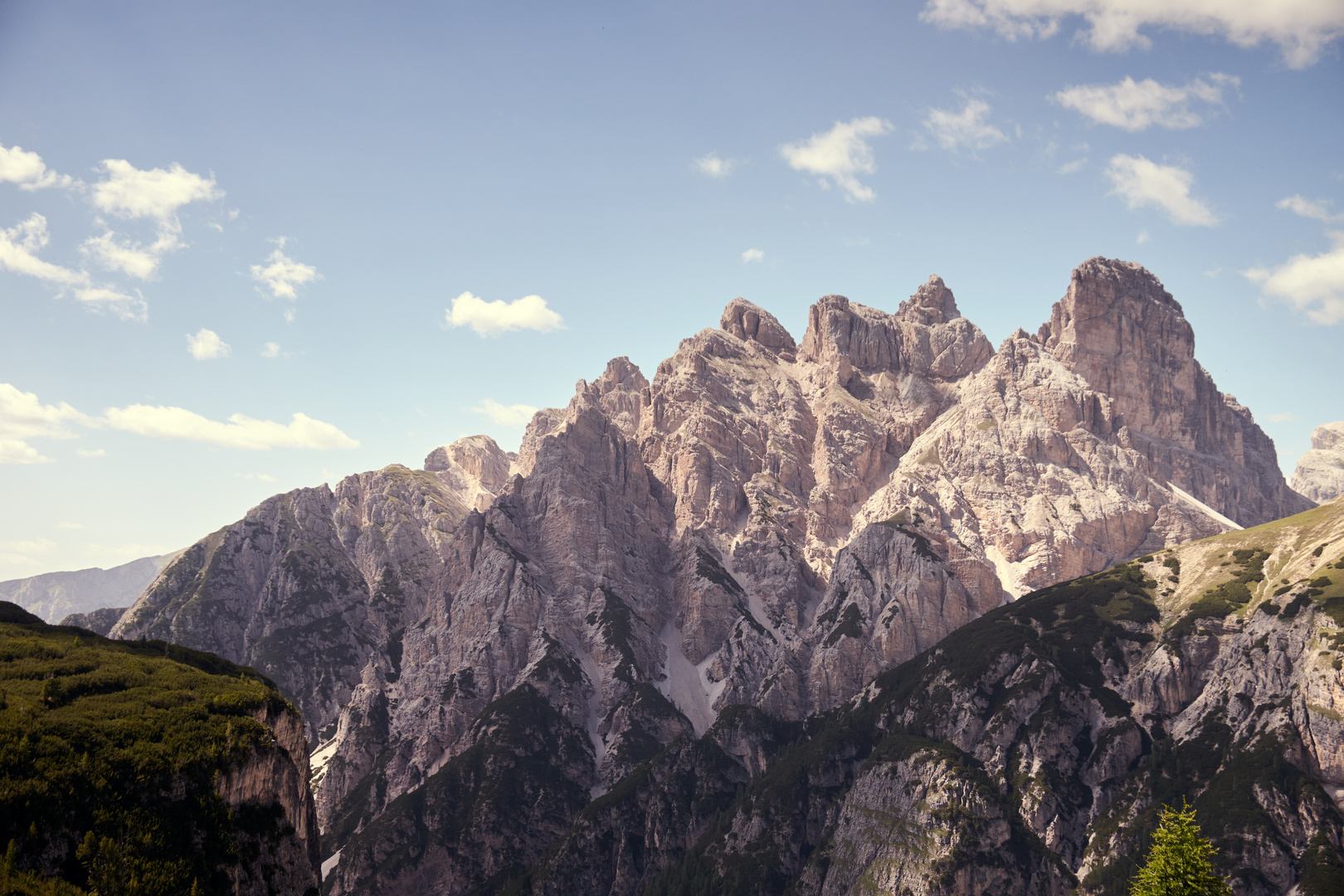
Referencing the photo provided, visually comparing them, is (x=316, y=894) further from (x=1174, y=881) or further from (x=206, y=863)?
(x=1174, y=881)

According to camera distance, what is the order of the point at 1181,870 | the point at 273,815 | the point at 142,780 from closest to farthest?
the point at 1181,870 → the point at 142,780 → the point at 273,815

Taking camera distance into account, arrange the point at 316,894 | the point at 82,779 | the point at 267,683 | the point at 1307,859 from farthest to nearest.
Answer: the point at 1307,859 < the point at 267,683 < the point at 316,894 < the point at 82,779

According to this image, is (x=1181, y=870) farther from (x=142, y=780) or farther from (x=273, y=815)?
(x=142, y=780)

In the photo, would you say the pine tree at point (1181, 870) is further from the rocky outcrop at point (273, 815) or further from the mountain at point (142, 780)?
the mountain at point (142, 780)

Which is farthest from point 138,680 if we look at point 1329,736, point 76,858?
point 1329,736

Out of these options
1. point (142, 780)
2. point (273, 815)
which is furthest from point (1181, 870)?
point (142, 780)

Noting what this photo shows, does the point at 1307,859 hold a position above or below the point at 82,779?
below

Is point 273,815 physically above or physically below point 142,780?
below

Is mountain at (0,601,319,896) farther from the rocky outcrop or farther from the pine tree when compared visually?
the pine tree

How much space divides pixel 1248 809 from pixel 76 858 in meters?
206

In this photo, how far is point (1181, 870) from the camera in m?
82.9

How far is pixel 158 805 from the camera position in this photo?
106m

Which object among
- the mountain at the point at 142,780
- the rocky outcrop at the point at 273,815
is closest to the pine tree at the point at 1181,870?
the rocky outcrop at the point at 273,815

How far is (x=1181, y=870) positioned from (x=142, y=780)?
353 feet
